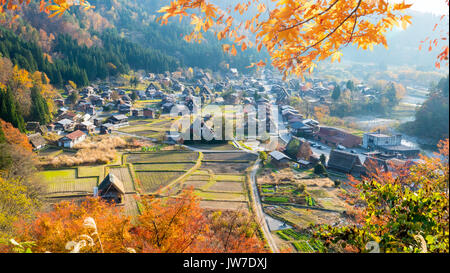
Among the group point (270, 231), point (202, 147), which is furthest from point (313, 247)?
point (202, 147)

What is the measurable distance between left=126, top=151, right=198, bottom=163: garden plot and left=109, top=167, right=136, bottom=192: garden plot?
83.0 inches

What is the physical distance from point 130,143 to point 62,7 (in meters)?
25.3

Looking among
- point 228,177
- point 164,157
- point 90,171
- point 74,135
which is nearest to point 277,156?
point 228,177

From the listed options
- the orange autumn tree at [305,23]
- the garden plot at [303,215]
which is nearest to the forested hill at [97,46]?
the garden plot at [303,215]

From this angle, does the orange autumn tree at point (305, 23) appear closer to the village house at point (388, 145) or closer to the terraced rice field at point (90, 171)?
the terraced rice field at point (90, 171)

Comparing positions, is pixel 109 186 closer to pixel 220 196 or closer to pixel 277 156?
pixel 220 196

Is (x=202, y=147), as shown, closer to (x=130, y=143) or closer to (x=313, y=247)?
(x=130, y=143)

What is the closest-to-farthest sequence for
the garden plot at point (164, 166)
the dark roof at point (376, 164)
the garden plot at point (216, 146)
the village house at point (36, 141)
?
the dark roof at point (376, 164) → the garden plot at point (164, 166) → the village house at point (36, 141) → the garden plot at point (216, 146)

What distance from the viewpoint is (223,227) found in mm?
12188

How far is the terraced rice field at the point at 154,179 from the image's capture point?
56.7 ft

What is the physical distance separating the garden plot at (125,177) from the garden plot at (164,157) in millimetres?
2108

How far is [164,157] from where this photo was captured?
918 inches

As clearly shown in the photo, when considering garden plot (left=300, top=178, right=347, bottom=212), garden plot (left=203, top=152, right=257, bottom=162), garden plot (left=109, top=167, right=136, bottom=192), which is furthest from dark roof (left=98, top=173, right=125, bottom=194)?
garden plot (left=300, top=178, right=347, bottom=212)
